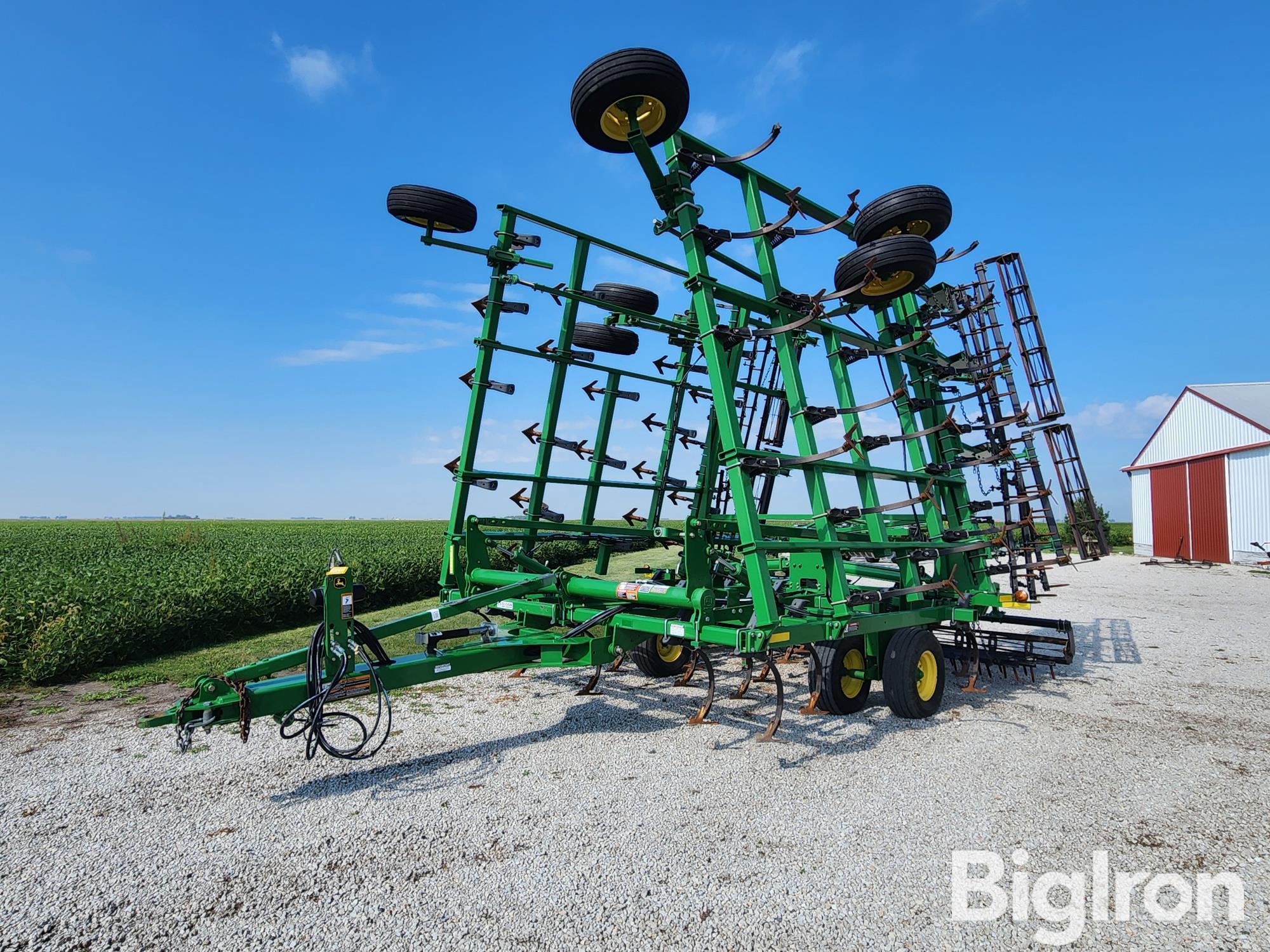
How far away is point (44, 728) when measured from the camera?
5.33m

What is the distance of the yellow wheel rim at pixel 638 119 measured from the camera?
4.79m

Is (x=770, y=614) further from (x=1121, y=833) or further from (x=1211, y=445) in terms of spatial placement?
(x=1211, y=445)

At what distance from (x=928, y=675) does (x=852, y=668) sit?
73 cm

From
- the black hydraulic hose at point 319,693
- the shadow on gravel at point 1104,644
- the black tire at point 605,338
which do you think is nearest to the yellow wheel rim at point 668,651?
the black hydraulic hose at point 319,693

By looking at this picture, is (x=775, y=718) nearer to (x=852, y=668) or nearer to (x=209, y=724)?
(x=852, y=668)

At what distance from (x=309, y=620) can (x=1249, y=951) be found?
12045mm

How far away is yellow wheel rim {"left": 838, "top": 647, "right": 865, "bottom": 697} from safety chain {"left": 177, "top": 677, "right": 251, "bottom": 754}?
4.04 m

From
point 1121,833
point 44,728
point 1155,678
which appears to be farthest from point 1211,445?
point 44,728

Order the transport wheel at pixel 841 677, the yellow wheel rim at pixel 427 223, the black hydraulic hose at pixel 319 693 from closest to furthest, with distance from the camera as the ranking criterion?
the black hydraulic hose at pixel 319 693
the transport wheel at pixel 841 677
the yellow wheel rim at pixel 427 223

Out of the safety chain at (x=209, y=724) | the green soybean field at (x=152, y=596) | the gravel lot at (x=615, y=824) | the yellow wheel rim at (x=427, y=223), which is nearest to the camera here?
the gravel lot at (x=615, y=824)

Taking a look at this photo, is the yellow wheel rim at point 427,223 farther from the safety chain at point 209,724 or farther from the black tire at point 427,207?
the safety chain at point 209,724

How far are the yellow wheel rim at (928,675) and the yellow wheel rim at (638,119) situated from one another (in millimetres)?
4525

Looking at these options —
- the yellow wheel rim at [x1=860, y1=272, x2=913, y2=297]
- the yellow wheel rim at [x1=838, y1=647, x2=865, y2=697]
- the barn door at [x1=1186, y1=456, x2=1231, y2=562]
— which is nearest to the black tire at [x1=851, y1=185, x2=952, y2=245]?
the yellow wheel rim at [x1=860, y1=272, x2=913, y2=297]

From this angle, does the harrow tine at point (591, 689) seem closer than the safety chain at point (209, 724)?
No
